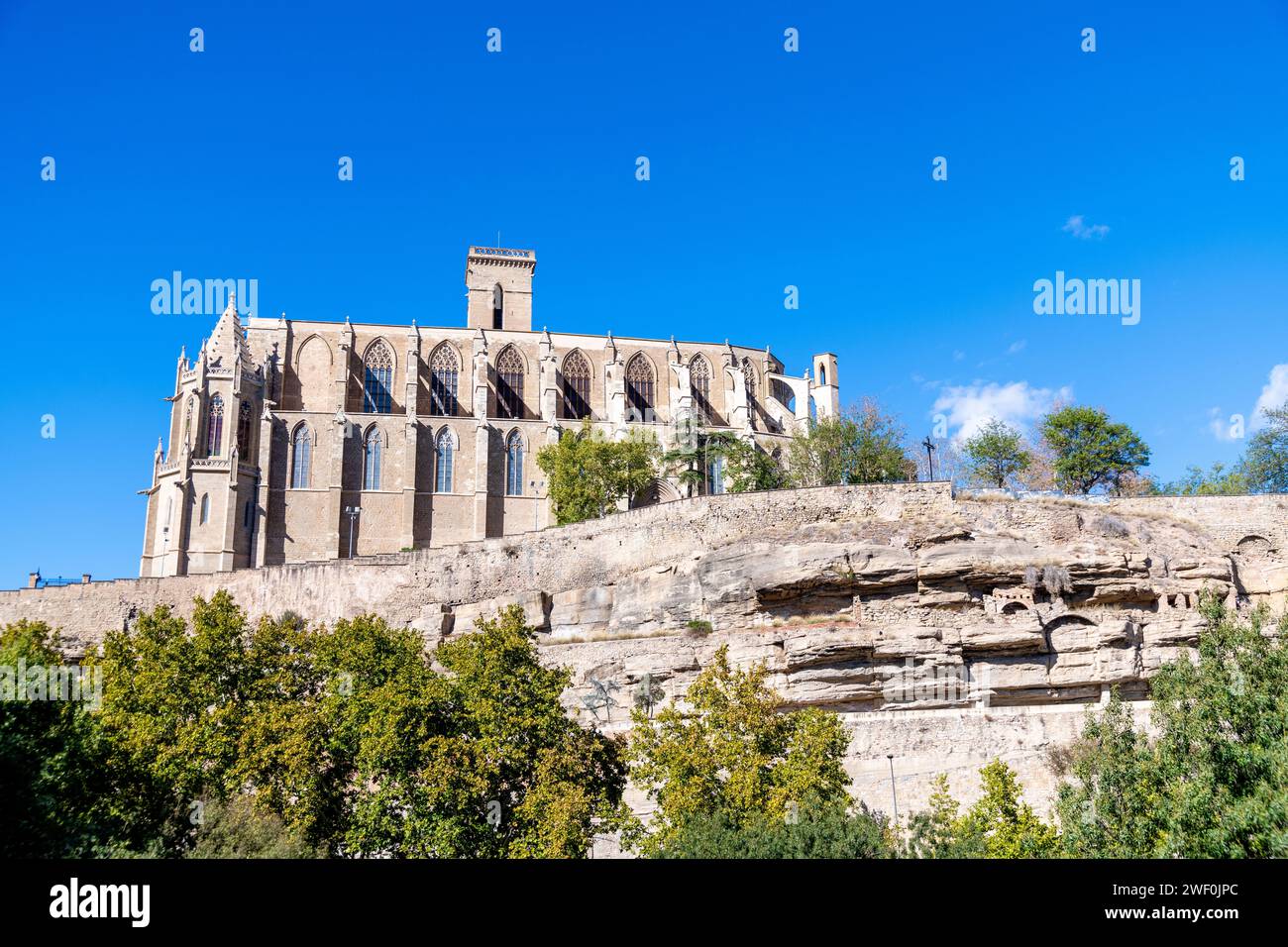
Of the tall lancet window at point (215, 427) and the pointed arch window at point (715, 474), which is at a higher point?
the tall lancet window at point (215, 427)

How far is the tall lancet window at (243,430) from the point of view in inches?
2441

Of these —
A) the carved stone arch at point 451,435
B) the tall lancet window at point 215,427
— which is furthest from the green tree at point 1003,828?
the tall lancet window at point 215,427

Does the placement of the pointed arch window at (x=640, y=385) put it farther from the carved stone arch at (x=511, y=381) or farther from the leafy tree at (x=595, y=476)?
the leafy tree at (x=595, y=476)

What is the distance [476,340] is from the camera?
71.7 m

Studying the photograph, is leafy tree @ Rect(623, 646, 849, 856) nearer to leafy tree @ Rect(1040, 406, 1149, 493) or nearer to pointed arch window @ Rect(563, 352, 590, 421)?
leafy tree @ Rect(1040, 406, 1149, 493)

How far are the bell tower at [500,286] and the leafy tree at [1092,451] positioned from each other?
40016mm

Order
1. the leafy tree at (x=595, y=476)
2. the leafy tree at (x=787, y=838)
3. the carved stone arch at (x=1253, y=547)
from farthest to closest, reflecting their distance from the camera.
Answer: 1. the leafy tree at (x=595, y=476)
2. the carved stone arch at (x=1253, y=547)
3. the leafy tree at (x=787, y=838)

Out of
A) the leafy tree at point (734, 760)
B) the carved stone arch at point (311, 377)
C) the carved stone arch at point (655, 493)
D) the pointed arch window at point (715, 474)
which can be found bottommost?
the leafy tree at point (734, 760)

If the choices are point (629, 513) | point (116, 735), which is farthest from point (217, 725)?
point (629, 513)

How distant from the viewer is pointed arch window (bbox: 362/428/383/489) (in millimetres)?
64312


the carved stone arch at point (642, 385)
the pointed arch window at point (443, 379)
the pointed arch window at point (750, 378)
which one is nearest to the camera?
the pointed arch window at point (443, 379)

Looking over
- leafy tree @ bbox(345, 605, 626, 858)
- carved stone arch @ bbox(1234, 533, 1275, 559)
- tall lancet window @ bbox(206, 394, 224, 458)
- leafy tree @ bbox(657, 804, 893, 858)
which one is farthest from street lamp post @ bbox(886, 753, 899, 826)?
tall lancet window @ bbox(206, 394, 224, 458)

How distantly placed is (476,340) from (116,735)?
46.2m

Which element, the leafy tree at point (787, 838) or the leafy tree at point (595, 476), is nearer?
the leafy tree at point (787, 838)
